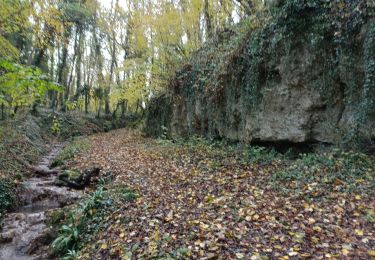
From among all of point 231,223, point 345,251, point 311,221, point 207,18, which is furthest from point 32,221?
point 207,18

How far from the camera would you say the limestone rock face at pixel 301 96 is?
5.84 m

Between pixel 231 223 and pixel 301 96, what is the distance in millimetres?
4258

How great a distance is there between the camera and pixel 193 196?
518cm

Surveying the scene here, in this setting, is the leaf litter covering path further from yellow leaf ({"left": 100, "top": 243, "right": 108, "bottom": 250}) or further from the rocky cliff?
the rocky cliff

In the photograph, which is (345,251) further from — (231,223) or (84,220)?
(84,220)

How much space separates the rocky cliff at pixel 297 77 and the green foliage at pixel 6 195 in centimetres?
615

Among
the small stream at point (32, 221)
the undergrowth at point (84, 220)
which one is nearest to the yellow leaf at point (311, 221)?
the undergrowth at point (84, 220)

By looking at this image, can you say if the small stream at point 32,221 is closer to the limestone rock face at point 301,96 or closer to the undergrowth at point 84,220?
the undergrowth at point 84,220

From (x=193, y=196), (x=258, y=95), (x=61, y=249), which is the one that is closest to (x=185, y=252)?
(x=193, y=196)

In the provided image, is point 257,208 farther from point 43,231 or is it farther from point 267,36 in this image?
point 267,36

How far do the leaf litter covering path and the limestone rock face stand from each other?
163 centimetres

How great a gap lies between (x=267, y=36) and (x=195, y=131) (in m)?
4.70

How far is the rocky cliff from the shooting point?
5723mm

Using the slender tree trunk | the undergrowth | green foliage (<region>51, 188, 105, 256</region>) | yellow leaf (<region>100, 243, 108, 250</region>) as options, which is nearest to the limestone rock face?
the slender tree trunk
